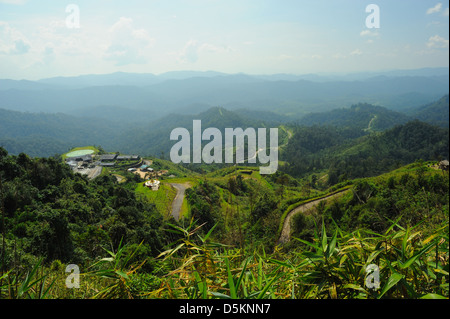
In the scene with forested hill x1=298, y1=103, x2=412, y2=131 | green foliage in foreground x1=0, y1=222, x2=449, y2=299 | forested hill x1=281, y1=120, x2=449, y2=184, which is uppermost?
forested hill x1=298, y1=103, x2=412, y2=131

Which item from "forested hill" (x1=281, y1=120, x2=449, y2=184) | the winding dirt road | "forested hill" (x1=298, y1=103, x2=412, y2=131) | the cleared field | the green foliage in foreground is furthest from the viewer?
"forested hill" (x1=298, y1=103, x2=412, y2=131)

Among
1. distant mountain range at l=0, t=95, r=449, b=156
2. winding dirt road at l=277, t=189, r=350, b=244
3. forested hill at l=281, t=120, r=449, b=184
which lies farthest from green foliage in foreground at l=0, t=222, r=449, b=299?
distant mountain range at l=0, t=95, r=449, b=156

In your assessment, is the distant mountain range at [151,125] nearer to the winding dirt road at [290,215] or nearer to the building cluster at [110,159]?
the building cluster at [110,159]

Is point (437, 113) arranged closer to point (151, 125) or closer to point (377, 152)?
point (377, 152)

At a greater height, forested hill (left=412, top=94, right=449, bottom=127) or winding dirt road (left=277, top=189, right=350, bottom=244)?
forested hill (left=412, top=94, right=449, bottom=127)

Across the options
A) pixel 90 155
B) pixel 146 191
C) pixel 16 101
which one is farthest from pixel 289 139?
pixel 16 101

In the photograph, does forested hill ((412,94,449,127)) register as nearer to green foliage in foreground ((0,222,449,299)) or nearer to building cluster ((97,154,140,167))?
building cluster ((97,154,140,167))

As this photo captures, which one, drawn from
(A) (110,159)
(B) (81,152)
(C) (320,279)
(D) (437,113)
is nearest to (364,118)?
(D) (437,113)

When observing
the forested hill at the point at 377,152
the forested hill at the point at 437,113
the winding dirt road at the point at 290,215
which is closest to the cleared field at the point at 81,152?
the forested hill at the point at 377,152

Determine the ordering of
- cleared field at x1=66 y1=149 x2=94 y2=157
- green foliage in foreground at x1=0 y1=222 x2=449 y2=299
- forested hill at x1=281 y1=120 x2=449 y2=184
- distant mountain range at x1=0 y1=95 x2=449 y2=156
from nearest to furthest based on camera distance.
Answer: green foliage in foreground at x1=0 y1=222 x2=449 y2=299 → cleared field at x1=66 y1=149 x2=94 y2=157 → forested hill at x1=281 y1=120 x2=449 y2=184 → distant mountain range at x1=0 y1=95 x2=449 y2=156

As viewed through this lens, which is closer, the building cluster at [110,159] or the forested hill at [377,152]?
the building cluster at [110,159]

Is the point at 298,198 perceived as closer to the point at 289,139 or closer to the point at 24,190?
the point at 24,190
